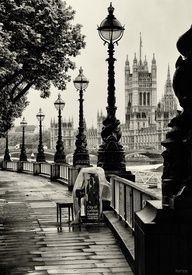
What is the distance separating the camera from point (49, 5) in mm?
31172

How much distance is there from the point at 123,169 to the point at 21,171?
128 ft

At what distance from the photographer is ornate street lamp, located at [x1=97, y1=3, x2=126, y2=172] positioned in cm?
1798

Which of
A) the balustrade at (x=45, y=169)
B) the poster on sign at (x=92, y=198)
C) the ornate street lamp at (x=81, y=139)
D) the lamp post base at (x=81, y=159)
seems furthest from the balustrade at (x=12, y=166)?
the poster on sign at (x=92, y=198)

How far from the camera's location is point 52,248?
11914 mm

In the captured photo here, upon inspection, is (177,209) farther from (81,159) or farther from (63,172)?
(63,172)

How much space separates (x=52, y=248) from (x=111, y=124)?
735cm

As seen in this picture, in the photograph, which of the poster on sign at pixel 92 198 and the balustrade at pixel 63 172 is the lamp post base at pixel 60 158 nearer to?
the balustrade at pixel 63 172

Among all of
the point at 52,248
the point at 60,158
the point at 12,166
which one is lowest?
the point at 12,166

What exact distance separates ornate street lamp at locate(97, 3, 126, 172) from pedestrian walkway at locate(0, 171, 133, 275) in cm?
213

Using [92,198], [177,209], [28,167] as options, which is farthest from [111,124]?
[28,167]

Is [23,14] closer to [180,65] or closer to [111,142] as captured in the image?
[111,142]

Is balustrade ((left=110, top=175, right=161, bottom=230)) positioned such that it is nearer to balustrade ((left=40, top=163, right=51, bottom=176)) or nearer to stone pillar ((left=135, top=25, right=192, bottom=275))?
stone pillar ((left=135, top=25, right=192, bottom=275))

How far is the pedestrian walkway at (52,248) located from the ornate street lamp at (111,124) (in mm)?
2128

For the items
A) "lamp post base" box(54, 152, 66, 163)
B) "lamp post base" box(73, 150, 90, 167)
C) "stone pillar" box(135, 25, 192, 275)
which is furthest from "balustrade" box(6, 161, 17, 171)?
"stone pillar" box(135, 25, 192, 275)
